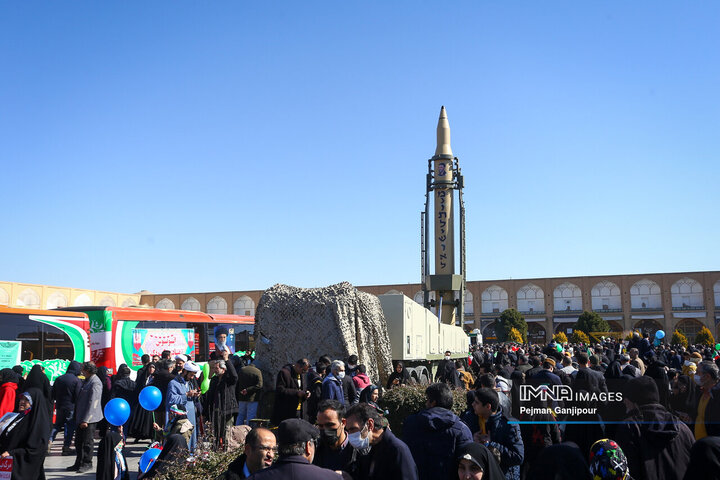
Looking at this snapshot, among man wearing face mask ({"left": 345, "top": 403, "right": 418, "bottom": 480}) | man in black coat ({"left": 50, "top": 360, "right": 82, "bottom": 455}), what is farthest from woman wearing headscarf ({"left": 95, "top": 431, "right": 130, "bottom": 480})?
man in black coat ({"left": 50, "top": 360, "right": 82, "bottom": 455})

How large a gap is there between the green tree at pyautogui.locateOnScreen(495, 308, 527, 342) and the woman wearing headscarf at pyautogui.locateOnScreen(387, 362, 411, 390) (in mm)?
40908

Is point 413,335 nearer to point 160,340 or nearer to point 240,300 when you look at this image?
point 160,340

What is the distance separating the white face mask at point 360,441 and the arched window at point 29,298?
182ft

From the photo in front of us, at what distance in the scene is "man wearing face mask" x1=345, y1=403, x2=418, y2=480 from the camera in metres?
4.05

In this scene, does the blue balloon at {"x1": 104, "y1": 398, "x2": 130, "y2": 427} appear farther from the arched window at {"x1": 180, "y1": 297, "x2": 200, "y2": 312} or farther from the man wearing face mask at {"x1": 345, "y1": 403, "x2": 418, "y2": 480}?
the arched window at {"x1": 180, "y1": 297, "x2": 200, "y2": 312}

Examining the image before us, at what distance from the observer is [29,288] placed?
53.3 meters

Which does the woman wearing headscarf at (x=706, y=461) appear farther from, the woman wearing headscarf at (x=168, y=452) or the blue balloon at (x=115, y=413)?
the blue balloon at (x=115, y=413)

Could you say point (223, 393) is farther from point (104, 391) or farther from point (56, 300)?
point (56, 300)

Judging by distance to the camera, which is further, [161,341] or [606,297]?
[606,297]

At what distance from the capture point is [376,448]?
13.7ft

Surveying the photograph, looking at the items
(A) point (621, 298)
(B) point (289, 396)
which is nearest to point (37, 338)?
(B) point (289, 396)

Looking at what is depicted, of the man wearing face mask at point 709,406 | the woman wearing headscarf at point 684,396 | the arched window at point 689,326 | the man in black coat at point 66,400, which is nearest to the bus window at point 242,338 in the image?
the man in black coat at point 66,400

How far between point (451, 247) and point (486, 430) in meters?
25.0

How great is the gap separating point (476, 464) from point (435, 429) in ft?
3.82
